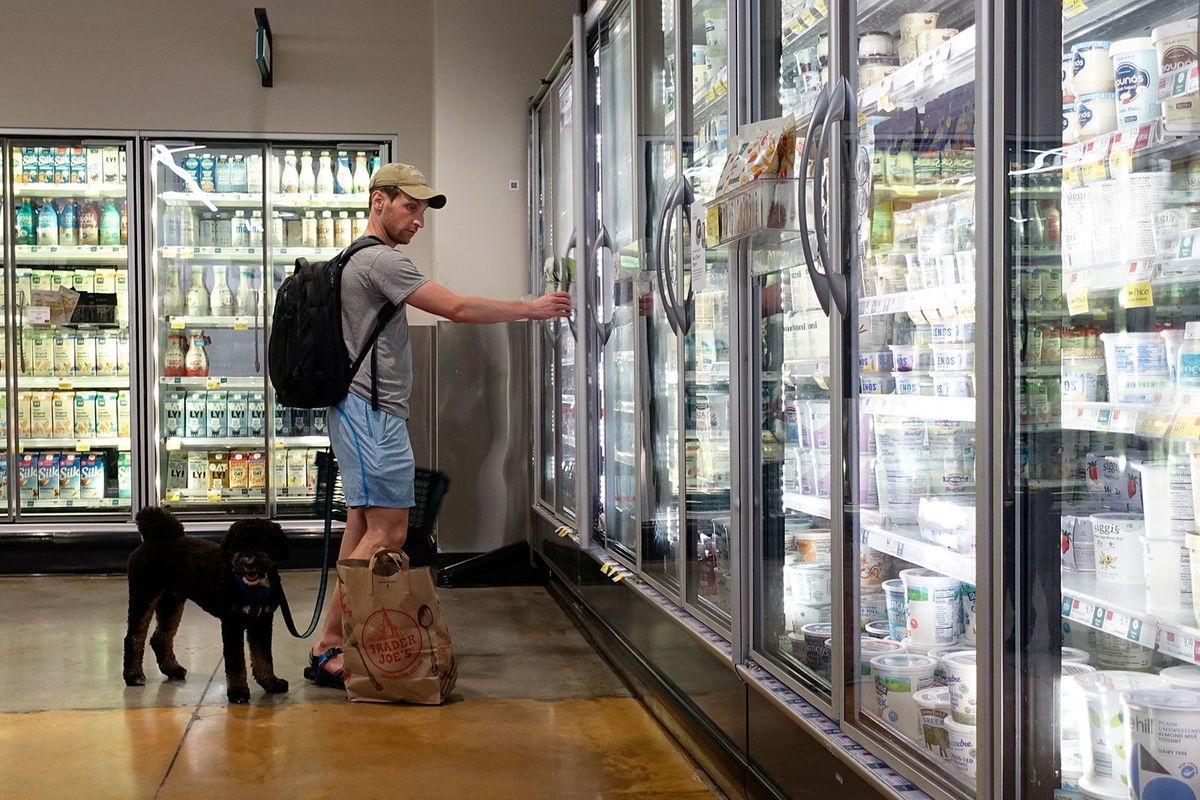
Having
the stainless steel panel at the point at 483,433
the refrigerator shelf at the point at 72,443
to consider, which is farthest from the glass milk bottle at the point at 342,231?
the refrigerator shelf at the point at 72,443

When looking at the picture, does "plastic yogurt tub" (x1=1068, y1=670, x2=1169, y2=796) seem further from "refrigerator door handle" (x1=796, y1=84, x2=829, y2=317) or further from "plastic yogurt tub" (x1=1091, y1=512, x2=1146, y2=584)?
"refrigerator door handle" (x1=796, y1=84, x2=829, y2=317)

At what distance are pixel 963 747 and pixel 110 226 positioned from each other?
19.5 feet

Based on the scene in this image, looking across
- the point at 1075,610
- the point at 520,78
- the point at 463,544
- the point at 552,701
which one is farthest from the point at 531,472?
the point at 1075,610

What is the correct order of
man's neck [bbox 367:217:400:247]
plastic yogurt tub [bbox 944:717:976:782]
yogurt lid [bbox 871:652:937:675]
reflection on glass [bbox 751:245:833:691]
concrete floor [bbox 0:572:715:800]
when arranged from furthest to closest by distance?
1. man's neck [bbox 367:217:400:247]
2. concrete floor [bbox 0:572:715:800]
3. reflection on glass [bbox 751:245:833:691]
4. yogurt lid [bbox 871:652:937:675]
5. plastic yogurt tub [bbox 944:717:976:782]

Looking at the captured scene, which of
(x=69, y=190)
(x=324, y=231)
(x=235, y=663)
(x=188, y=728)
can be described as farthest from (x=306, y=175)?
(x=188, y=728)

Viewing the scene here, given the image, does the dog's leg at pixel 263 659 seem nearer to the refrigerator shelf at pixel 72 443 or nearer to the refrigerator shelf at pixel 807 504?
the refrigerator shelf at pixel 807 504

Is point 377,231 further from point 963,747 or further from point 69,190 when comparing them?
point 69,190

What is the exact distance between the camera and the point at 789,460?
2.71 meters

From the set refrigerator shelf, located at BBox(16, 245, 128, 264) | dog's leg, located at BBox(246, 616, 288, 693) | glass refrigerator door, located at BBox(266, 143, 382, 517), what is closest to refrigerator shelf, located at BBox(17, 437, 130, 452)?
glass refrigerator door, located at BBox(266, 143, 382, 517)

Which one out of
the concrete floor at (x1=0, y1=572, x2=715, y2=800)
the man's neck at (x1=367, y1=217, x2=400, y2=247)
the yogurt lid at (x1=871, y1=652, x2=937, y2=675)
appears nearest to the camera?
the yogurt lid at (x1=871, y1=652, x2=937, y2=675)

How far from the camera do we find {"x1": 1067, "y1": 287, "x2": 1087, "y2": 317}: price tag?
1.71 m

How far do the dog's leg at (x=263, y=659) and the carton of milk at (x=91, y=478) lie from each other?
11.0 ft

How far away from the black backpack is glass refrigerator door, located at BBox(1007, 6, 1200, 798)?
2594mm

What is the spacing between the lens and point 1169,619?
1.61m
